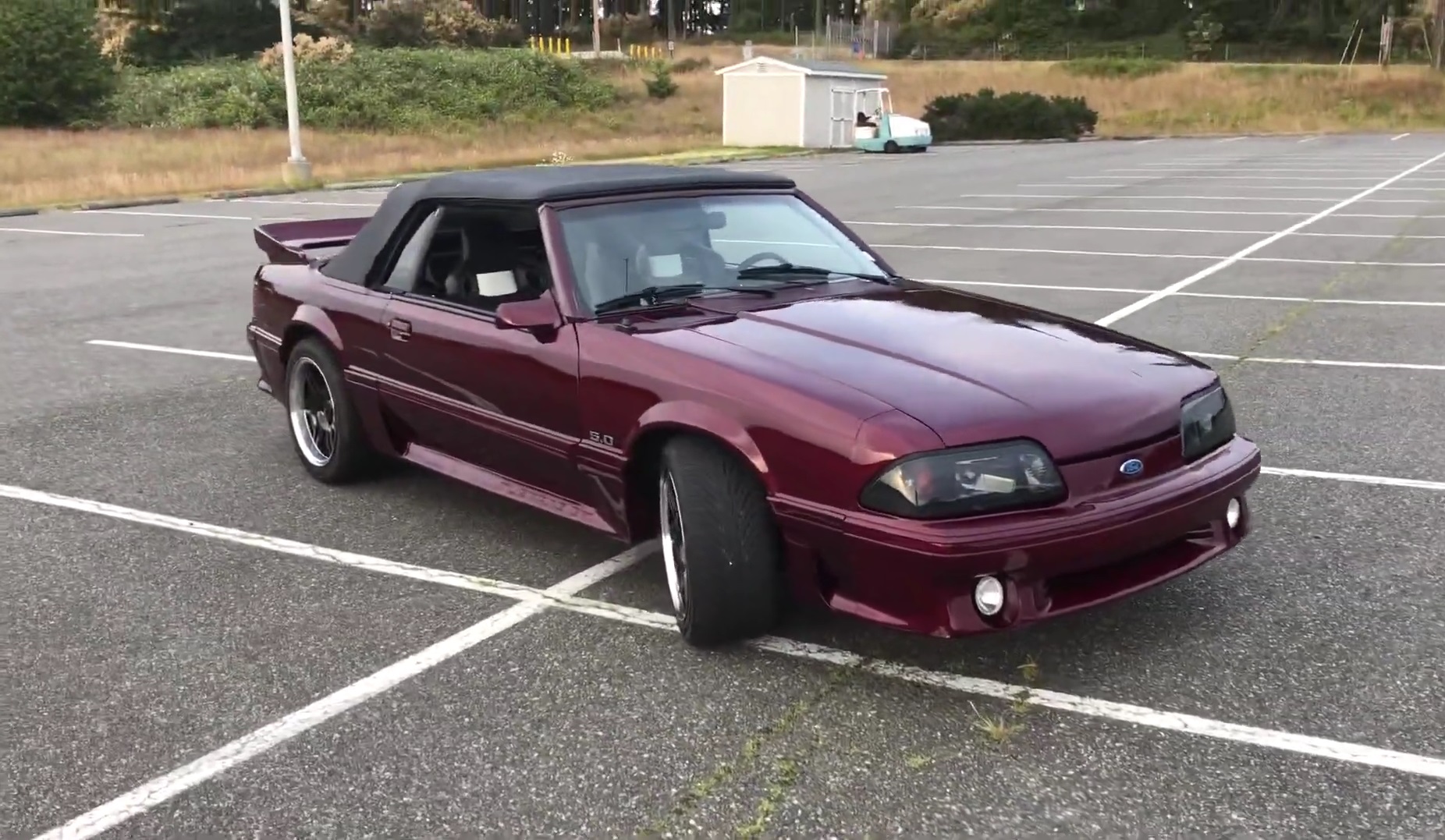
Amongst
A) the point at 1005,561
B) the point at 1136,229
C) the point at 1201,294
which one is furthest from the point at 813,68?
the point at 1005,561

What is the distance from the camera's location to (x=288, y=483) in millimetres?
5723

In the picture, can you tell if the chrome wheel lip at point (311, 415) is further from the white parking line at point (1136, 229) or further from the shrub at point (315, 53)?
the shrub at point (315, 53)

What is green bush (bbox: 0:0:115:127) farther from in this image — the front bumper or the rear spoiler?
the front bumper

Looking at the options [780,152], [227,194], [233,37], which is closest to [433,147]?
[780,152]

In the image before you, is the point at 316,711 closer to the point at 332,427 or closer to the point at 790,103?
the point at 332,427

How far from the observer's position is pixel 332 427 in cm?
555

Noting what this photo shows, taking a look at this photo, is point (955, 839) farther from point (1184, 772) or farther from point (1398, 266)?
point (1398, 266)

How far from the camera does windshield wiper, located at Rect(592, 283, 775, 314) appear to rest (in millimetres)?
4305

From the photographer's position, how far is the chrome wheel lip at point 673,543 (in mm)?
3848

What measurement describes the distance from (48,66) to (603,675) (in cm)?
4918

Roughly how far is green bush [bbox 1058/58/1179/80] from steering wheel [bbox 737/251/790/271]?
65.6 m

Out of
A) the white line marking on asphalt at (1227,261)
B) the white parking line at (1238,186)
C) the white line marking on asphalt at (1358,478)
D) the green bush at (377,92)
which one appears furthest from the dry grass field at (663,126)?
the white line marking on asphalt at (1358,478)

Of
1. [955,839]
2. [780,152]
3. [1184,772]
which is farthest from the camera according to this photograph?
[780,152]

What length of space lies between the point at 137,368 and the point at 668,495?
5640 millimetres
